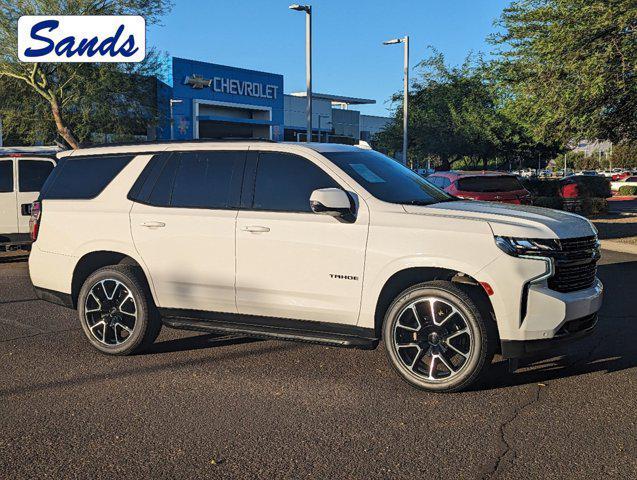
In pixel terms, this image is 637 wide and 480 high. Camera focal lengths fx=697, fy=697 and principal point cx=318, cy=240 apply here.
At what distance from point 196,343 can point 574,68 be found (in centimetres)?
1091

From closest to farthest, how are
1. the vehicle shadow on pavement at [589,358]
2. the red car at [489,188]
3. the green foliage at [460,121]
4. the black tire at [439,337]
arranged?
the black tire at [439,337] < the vehicle shadow on pavement at [589,358] < the red car at [489,188] < the green foliage at [460,121]

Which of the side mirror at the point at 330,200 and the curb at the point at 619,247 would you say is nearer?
the side mirror at the point at 330,200

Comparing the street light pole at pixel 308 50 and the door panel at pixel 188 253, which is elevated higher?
the street light pole at pixel 308 50

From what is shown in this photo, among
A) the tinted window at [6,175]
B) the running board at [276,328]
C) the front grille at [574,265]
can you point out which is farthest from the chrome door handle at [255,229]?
the tinted window at [6,175]

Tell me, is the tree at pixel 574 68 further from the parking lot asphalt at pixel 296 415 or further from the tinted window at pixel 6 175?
the tinted window at pixel 6 175

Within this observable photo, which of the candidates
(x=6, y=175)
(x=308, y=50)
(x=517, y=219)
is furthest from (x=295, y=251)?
(x=308, y=50)

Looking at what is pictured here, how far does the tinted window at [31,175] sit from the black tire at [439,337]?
31.8 feet

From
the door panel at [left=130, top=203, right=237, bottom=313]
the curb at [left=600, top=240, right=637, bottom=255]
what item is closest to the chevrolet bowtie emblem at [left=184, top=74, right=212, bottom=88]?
the curb at [left=600, top=240, right=637, bottom=255]

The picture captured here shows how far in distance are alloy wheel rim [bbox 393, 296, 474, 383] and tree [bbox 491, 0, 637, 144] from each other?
34.3ft

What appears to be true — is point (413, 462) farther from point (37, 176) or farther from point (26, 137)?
point (26, 137)

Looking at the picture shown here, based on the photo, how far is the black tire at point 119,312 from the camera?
20.7 feet

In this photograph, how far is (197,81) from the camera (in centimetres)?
4681

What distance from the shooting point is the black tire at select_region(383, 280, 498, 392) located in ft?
16.6

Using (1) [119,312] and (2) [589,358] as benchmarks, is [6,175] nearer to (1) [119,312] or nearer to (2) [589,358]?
(1) [119,312]
